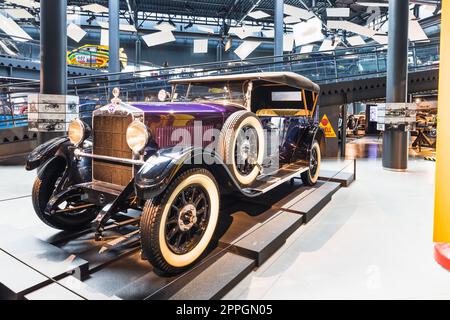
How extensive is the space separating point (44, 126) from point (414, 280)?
6.12 metres

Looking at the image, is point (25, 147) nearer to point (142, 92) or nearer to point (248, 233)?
point (142, 92)

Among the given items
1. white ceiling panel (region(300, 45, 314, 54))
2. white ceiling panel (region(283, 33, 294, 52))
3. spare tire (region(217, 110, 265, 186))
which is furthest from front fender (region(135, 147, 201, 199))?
white ceiling panel (region(300, 45, 314, 54))

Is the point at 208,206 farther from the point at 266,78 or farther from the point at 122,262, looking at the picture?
the point at 266,78

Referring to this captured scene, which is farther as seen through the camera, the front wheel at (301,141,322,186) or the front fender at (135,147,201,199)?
the front wheel at (301,141,322,186)

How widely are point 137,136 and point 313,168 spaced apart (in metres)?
3.33

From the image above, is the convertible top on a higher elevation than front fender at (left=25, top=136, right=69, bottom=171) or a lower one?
higher

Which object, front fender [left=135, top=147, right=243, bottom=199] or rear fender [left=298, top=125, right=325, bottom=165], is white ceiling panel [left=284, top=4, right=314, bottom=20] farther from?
front fender [left=135, top=147, right=243, bottom=199]

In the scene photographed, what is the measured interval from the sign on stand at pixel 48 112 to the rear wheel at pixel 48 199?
3.36 m

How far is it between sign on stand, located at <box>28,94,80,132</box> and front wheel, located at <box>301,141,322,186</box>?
4466mm

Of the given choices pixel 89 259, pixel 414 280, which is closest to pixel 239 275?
pixel 89 259

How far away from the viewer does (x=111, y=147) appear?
285 centimetres

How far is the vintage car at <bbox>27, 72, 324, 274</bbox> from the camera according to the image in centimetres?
223

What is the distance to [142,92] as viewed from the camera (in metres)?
9.72
